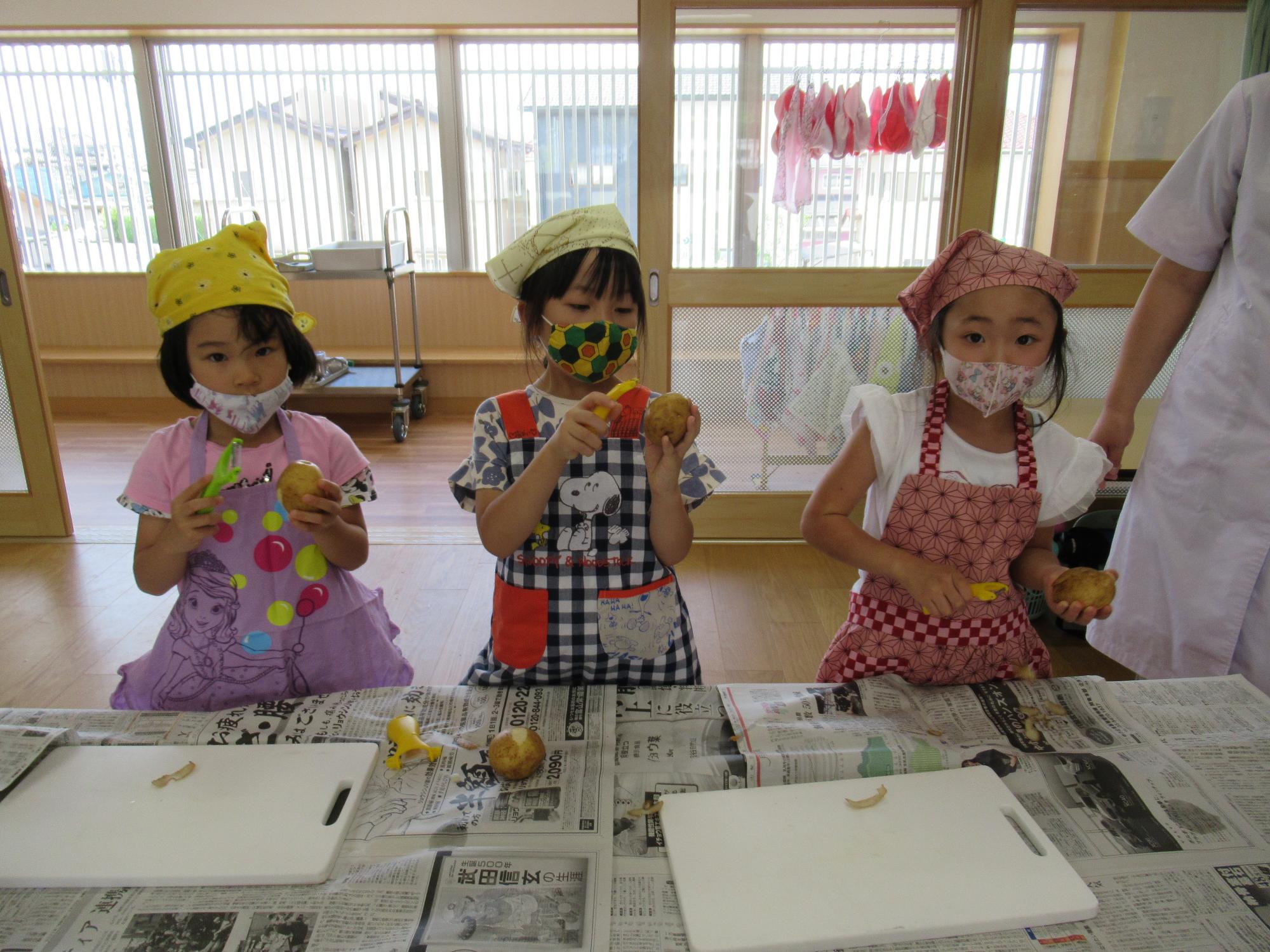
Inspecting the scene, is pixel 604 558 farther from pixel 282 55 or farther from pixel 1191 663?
pixel 282 55

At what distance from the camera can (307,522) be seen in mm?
1058

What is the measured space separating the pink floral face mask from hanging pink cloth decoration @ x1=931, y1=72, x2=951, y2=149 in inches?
83.9

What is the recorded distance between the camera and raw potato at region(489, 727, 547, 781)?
2.96 ft

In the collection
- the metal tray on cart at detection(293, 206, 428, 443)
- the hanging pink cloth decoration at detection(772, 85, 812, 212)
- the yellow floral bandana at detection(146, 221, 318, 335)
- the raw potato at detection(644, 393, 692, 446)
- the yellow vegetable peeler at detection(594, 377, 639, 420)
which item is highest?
the hanging pink cloth decoration at detection(772, 85, 812, 212)

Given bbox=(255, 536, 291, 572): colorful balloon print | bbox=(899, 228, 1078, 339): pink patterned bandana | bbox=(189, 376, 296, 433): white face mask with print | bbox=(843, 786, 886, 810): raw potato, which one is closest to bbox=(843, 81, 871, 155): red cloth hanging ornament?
bbox=(899, 228, 1078, 339): pink patterned bandana

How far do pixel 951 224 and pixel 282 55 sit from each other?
4.60 metres

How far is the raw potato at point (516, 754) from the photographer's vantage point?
90 cm

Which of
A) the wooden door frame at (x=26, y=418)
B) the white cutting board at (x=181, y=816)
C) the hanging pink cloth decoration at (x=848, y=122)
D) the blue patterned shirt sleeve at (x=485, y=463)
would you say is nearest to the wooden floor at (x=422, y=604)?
the wooden door frame at (x=26, y=418)

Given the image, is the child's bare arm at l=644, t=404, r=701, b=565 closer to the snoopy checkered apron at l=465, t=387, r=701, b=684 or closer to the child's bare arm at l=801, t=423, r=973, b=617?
the snoopy checkered apron at l=465, t=387, r=701, b=684

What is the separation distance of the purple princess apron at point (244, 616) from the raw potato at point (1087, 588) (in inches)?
39.7

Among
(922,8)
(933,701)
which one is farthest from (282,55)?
(933,701)

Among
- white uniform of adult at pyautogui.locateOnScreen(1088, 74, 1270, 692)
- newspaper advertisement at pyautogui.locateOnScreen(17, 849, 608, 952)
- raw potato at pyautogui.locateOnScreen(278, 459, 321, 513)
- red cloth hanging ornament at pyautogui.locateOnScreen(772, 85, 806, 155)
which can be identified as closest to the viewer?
newspaper advertisement at pyautogui.locateOnScreen(17, 849, 608, 952)

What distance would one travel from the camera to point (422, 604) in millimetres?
2729

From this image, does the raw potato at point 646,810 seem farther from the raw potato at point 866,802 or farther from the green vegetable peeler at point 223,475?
the green vegetable peeler at point 223,475
